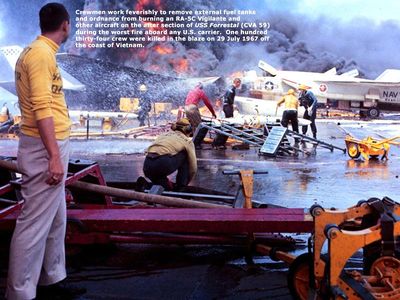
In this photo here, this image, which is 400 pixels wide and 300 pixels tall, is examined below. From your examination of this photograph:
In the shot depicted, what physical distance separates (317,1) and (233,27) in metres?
1.66

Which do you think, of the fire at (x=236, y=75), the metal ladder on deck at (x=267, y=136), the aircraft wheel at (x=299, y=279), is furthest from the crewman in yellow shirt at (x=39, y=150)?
the fire at (x=236, y=75)

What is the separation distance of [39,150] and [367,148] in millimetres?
8001

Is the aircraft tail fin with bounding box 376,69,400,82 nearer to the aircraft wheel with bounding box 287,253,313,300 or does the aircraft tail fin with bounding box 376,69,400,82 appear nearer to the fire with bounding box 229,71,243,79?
the fire with bounding box 229,71,243,79

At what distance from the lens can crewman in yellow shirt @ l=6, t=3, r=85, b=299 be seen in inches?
107

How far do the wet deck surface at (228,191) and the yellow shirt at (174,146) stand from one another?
3.58 ft

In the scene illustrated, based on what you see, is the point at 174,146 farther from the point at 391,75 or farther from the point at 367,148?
the point at 391,75

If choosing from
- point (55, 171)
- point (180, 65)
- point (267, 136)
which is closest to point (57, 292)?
point (55, 171)

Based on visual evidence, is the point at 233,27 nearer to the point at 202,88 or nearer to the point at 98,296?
the point at 202,88

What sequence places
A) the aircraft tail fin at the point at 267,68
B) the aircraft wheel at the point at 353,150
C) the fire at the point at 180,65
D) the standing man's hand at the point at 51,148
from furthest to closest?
the fire at the point at 180,65
the aircraft tail fin at the point at 267,68
the aircraft wheel at the point at 353,150
the standing man's hand at the point at 51,148

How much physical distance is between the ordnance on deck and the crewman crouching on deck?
16.7 feet

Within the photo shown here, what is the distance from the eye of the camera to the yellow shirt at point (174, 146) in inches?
218

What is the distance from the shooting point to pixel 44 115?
270cm

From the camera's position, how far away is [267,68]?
1115 centimetres

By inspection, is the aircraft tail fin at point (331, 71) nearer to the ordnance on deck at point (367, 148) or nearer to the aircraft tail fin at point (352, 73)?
the aircraft tail fin at point (352, 73)
